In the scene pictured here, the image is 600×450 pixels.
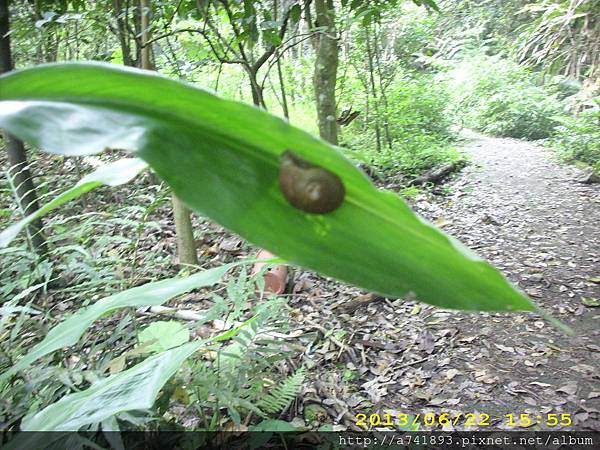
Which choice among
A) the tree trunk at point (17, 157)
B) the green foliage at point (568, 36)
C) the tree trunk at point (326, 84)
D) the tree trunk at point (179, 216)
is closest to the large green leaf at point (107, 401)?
the tree trunk at point (17, 157)

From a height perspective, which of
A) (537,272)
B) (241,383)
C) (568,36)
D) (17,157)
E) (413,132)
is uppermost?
(568,36)

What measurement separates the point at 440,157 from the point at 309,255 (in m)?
5.12

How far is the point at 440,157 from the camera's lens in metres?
5.20

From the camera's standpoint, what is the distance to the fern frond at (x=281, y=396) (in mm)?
1341

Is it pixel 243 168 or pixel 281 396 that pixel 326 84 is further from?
pixel 243 168

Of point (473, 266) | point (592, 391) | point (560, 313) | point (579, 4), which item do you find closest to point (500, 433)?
point (592, 391)

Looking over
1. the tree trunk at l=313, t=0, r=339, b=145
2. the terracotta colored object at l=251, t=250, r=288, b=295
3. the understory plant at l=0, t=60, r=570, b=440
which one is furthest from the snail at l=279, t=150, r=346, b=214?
the tree trunk at l=313, t=0, r=339, b=145

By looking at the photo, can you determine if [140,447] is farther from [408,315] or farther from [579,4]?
[579,4]

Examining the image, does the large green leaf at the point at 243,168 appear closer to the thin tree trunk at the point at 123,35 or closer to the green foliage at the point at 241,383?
the green foliage at the point at 241,383

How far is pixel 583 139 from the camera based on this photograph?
573 cm

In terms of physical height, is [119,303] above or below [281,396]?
above

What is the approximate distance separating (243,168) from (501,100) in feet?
31.0

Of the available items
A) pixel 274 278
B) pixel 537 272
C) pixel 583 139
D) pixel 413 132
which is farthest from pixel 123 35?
pixel 583 139

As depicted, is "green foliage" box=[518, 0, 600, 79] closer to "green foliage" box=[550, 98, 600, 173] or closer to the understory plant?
"green foliage" box=[550, 98, 600, 173]
